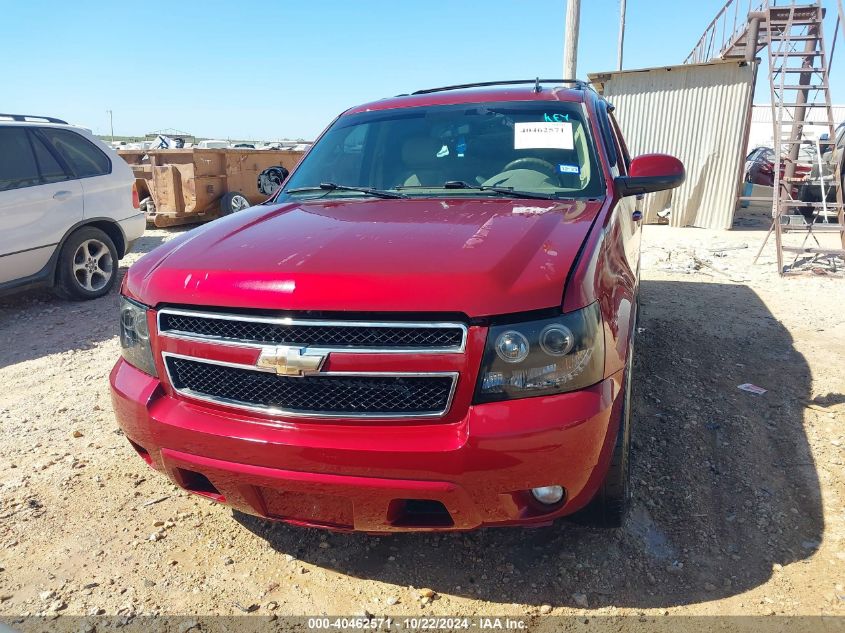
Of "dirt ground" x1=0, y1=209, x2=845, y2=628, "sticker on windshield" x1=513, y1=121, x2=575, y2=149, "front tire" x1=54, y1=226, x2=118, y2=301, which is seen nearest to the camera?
"dirt ground" x1=0, y1=209, x2=845, y2=628

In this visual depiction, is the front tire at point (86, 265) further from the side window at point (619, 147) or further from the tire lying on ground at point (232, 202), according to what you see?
the side window at point (619, 147)

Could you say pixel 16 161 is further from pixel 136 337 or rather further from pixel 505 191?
pixel 505 191

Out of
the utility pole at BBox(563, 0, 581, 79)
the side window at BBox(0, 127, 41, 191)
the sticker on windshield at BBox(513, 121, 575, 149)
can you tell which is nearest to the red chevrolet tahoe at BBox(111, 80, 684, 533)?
the sticker on windshield at BBox(513, 121, 575, 149)

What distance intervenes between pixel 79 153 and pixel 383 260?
581 centimetres

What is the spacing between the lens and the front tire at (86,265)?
6219 mm

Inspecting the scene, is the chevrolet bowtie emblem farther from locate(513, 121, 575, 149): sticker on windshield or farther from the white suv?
the white suv

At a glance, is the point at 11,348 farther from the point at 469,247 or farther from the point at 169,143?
the point at 169,143

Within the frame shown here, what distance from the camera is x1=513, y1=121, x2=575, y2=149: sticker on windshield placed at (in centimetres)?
314

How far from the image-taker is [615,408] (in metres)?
2.04

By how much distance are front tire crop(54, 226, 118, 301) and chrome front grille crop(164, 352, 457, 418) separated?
4920 mm

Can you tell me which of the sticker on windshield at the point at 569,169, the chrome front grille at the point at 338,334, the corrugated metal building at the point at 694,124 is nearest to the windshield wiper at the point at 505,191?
the sticker on windshield at the point at 569,169

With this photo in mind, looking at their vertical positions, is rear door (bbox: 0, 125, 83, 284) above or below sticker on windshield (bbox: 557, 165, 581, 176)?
below

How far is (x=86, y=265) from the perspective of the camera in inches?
255

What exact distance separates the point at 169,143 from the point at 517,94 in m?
12.3
